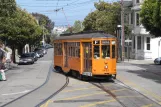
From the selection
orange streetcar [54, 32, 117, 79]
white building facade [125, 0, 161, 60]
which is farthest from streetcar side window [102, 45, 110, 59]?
white building facade [125, 0, 161, 60]

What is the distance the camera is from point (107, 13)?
64.7 m

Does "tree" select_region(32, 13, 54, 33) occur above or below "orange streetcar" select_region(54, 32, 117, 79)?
above

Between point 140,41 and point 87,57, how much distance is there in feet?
113

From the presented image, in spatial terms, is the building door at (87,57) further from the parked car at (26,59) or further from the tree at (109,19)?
the tree at (109,19)

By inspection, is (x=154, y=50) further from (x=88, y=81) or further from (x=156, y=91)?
(x=156, y=91)

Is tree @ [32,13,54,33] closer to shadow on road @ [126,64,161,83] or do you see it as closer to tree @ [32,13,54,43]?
tree @ [32,13,54,43]

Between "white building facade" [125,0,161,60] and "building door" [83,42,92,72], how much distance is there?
3042 centimetres

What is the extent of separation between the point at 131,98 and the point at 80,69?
902 centimetres

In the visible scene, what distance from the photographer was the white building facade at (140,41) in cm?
5609

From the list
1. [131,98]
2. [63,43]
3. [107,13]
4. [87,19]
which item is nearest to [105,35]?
[63,43]

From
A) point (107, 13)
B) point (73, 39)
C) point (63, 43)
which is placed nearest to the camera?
point (73, 39)

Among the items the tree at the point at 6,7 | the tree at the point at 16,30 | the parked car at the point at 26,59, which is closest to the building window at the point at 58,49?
the tree at the point at 6,7

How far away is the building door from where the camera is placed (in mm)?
24566

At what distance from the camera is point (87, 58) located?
2486cm
